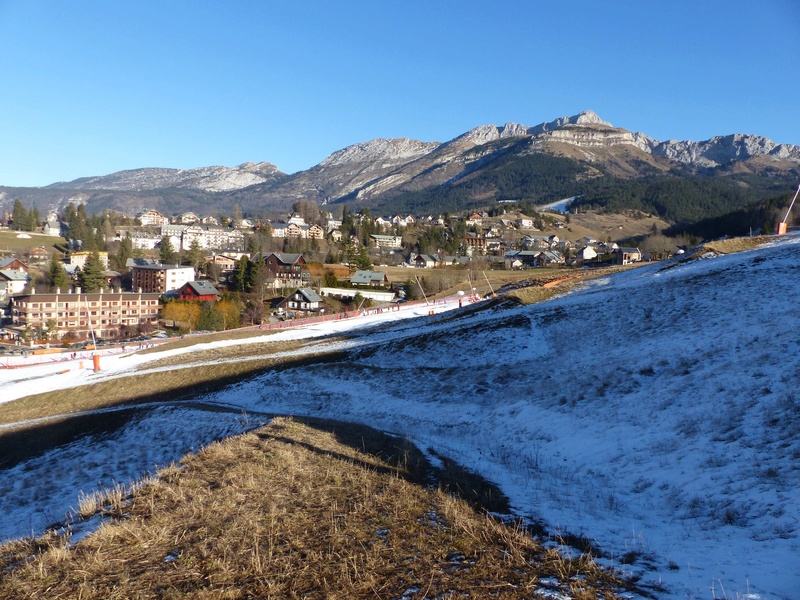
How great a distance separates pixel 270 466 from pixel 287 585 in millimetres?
5878

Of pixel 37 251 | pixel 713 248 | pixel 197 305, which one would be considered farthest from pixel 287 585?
pixel 37 251

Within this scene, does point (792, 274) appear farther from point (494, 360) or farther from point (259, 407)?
point (259, 407)

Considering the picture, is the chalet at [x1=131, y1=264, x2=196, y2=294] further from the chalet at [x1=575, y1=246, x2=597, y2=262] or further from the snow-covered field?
the chalet at [x1=575, y1=246, x2=597, y2=262]

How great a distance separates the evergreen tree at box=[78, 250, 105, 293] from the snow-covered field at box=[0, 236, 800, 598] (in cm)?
7495

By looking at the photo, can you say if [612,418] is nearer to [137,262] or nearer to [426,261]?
[426,261]

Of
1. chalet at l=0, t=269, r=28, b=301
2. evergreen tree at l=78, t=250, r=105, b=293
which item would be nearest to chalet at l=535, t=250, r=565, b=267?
evergreen tree at l=78, t=250, r=105, b=293

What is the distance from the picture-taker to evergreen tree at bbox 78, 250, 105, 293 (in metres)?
103

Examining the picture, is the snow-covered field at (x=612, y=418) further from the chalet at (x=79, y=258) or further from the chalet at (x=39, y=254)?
the chalet at (x=39, y=254)

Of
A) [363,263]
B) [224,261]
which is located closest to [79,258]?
[224,261]

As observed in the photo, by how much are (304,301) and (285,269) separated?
22.3m

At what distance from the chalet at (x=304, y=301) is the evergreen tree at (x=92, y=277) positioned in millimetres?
39132

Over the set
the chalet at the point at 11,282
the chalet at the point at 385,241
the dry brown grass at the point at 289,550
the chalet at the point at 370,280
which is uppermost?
the chalet at the point at 385,241

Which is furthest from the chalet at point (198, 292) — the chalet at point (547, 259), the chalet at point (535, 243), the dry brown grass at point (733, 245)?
the chalet at point (535, 243)

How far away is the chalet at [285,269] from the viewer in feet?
370
